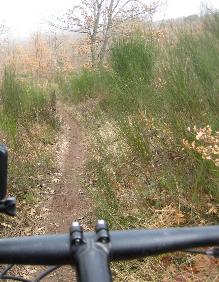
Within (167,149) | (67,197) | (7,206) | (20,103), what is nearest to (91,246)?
(7,206)

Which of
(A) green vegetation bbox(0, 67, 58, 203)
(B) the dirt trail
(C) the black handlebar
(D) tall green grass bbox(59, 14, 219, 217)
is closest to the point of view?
(C) the black handlebar

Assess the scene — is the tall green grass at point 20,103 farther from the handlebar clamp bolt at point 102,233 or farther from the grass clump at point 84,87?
the handlebar clamp bolt at point 102,233

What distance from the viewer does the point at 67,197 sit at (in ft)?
17.9

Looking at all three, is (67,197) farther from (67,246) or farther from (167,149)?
(67,246)

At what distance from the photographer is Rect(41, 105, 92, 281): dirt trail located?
4.69 metres

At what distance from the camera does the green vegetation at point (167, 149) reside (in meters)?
3.61

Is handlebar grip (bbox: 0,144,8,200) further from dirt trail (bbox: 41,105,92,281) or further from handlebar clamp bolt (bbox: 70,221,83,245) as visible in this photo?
dirt trail (bbox: 41,105,92,281)

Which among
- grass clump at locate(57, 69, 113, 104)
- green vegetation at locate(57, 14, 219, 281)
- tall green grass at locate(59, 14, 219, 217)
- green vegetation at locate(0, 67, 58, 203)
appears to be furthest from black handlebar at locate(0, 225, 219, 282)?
grass clump at locate(57, 69, 113, 104)

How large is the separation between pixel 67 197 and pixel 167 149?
158 cm

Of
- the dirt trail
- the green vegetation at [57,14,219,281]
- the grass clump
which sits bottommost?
the dirt trail

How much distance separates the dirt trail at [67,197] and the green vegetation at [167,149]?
319mm

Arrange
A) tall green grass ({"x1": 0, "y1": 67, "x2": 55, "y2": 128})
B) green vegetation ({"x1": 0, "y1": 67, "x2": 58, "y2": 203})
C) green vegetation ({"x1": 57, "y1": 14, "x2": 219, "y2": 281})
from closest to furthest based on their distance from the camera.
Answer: green vegetation ({"x1": 57, "y1": 14, "x2": 219, "y2": 281}), green vegetation ({"x1": 0, "y1": 67, "x2": 58, "y2": 203}), tall green grass ({"x1": 0, "y1": 67, "x2": 55, "y2": 128})

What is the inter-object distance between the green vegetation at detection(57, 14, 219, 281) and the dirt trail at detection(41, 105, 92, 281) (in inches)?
12.6

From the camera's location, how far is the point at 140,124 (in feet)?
15.6
